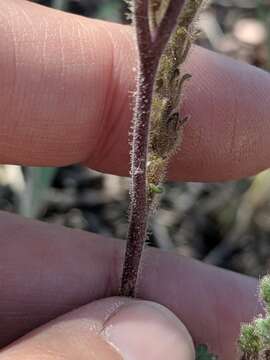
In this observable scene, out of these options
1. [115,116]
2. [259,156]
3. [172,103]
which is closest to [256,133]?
[259,156]

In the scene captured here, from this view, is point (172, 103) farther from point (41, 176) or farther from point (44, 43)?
point (41, 176)

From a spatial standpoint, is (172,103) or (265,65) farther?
(265,65)

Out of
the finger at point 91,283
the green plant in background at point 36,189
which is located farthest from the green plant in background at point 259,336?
the green plant in background at point 36,189

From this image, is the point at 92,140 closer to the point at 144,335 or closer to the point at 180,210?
the point at 144,335

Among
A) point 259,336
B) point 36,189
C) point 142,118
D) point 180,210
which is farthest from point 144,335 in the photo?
point 180,210

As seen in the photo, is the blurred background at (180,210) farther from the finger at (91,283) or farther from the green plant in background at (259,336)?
the green plant in background at (259,336)

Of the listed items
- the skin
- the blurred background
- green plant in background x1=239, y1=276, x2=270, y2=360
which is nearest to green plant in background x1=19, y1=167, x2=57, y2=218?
the blurred background
